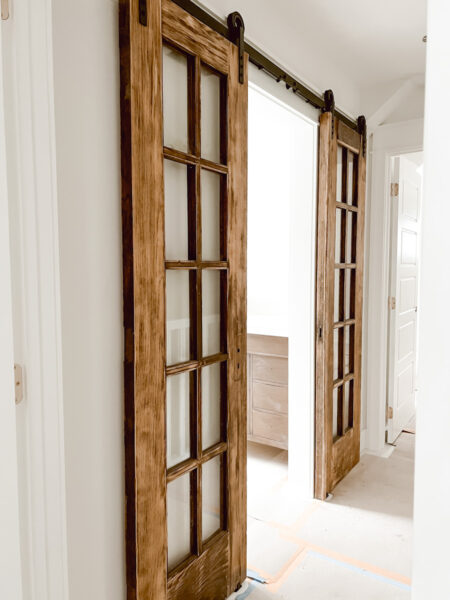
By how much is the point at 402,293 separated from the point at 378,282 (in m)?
0.41

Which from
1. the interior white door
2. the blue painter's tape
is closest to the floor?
the blue painter's tape

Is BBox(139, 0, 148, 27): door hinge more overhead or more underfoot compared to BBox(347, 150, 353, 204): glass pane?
more overhead

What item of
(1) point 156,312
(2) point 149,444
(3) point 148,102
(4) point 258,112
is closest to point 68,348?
(1) point 156,312

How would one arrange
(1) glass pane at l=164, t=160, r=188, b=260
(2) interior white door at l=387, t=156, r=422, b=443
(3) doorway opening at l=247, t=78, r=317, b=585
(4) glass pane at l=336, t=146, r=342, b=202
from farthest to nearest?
1. (2) interior white door at l=387, t=156, r=422, b=443
2. (4) glass pane at l=336, t=146, r=342, b=202
3. (3) doorway opening at l=247, t=78, r=317, b=585
4. (1) glass pane at l=164, t=160, r=188, b=260

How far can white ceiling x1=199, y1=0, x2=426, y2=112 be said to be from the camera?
2.00 m

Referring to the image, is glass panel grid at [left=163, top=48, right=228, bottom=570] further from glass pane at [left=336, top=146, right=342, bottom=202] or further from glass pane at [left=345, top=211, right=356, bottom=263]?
glass pane at [left=345, top=211, right=356, bottom=263]

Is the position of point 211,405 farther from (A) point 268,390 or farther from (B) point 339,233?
(B) point 339,233

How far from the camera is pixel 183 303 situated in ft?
5.35

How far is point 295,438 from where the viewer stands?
2814mm

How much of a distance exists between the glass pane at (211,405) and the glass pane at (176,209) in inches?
19.0

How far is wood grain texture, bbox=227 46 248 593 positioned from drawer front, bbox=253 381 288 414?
1.17 metres

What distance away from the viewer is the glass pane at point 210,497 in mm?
1778

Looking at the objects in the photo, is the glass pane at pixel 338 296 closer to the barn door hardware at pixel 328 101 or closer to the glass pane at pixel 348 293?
the glass pane at pixel 348 293

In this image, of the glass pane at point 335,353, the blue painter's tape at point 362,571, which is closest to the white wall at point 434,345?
the blue painter's tape at point 362,571
